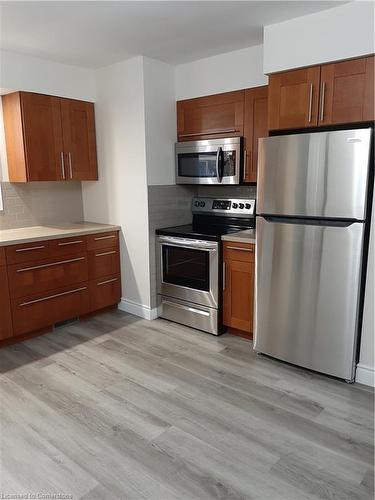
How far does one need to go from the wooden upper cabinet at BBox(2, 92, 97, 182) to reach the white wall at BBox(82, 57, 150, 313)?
171 millimetres

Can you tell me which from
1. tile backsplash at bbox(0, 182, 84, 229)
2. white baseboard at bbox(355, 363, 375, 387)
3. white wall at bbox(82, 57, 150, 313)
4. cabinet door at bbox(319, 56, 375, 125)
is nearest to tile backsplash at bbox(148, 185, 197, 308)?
white wall at bbox(82, 57, 150, 313)

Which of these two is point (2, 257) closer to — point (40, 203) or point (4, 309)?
point (4, 309)

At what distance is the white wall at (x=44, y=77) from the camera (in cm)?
321

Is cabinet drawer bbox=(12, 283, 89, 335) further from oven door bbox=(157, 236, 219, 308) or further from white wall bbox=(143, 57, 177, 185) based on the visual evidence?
white wall bbox=(143, 57, 177, 185)

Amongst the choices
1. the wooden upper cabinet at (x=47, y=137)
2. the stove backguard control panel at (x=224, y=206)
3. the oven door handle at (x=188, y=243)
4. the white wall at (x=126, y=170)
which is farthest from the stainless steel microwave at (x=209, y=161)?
the wooden upper cabinet at (x=47, y=137)

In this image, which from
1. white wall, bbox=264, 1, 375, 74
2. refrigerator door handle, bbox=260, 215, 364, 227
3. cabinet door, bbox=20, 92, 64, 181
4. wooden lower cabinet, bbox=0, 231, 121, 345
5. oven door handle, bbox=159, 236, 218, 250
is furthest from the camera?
cabinet door, bbox=20, 92, 64, 181

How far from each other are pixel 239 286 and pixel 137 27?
210 cm

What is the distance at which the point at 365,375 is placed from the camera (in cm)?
256

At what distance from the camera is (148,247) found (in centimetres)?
365

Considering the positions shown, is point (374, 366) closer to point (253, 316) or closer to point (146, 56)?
point (253, 316)

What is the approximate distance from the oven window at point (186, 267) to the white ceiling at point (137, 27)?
1.71 metres

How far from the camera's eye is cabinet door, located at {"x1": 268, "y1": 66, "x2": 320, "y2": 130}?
254cm

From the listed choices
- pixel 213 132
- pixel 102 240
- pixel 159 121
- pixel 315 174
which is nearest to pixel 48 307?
pixel 102 240

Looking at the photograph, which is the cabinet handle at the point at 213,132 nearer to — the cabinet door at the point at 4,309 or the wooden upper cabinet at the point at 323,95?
the wooden upper cabinet at the point at 323,95
